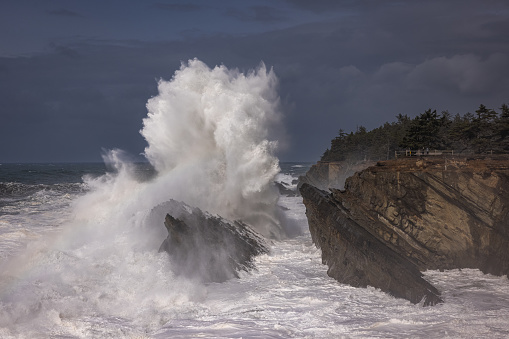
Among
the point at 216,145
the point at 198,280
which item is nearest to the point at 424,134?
the point at 216,145

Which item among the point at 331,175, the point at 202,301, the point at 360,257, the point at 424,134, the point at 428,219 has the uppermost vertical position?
the point at 424,134

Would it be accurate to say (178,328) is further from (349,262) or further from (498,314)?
(498,314)

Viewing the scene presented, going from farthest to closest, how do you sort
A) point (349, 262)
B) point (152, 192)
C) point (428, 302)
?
point (152, 192) → point (349, 262) → point (428, 302)

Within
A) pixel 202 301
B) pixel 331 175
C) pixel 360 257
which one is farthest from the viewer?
pixel 331 175

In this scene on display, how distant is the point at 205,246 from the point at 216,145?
932 centimetres

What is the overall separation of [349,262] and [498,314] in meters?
4.83

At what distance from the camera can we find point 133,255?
15.9 metres

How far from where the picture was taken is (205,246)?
1622 centimetres

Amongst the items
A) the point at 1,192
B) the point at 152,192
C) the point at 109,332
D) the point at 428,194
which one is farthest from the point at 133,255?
the point at 1,192

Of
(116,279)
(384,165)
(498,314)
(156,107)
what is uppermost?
(156,107)

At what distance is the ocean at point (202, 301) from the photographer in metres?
10.9

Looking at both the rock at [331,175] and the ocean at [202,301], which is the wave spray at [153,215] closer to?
the ocean at [202,301]

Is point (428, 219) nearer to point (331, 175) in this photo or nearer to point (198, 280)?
point (198, 280)

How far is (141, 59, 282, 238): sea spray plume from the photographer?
22.7m
